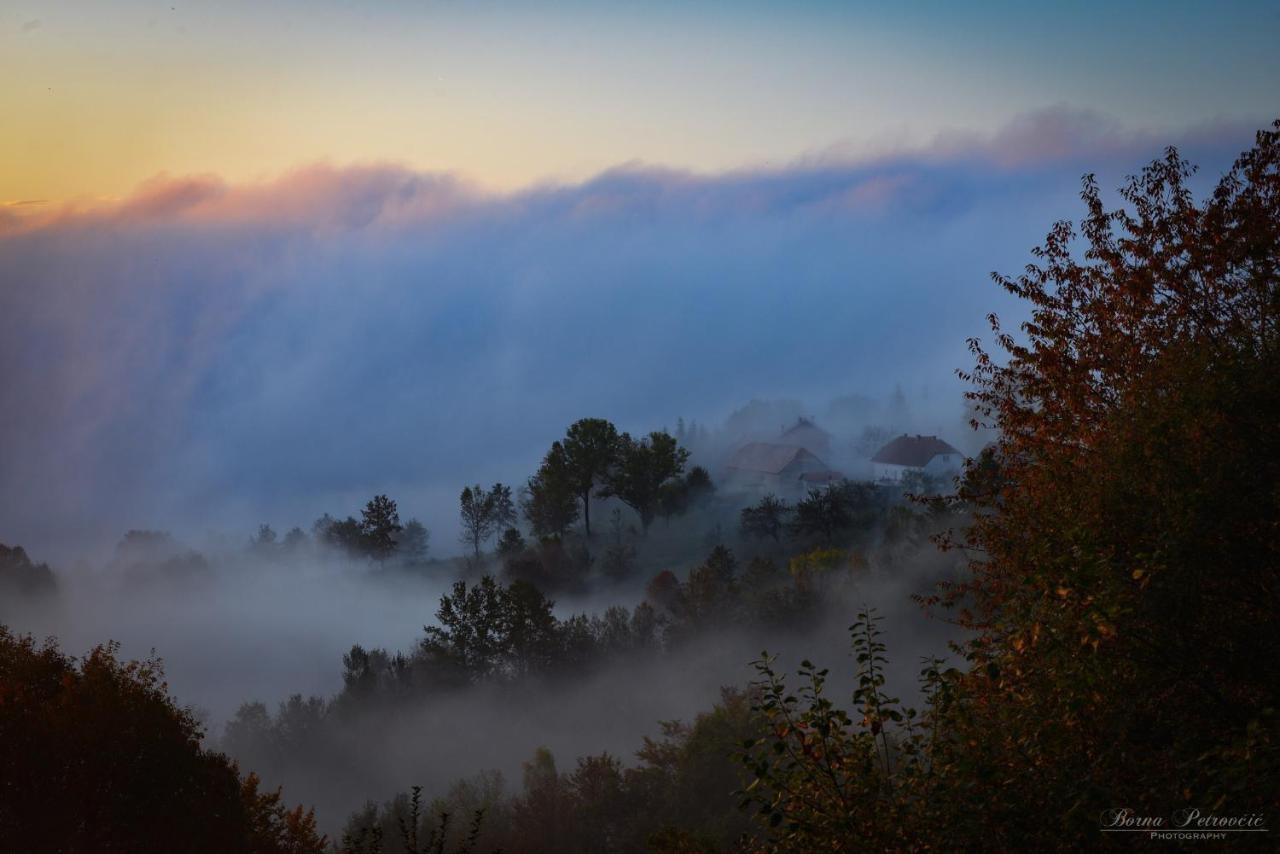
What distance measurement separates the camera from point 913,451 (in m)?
105

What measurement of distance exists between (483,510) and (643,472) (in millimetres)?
25286

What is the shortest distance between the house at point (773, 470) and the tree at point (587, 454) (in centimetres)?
2693

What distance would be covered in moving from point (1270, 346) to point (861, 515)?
64.7m

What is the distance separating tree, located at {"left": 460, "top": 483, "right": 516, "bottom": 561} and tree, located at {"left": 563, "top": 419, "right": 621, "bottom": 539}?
17.0 meters

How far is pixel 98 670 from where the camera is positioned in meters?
18.5

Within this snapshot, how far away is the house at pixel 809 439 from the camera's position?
136125mm

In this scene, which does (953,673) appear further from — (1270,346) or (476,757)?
(476,757)

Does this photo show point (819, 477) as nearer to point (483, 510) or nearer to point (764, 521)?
point (764, 521)

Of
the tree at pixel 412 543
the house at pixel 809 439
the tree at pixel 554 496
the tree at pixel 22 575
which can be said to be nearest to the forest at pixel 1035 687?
the tree at pixel 554 496

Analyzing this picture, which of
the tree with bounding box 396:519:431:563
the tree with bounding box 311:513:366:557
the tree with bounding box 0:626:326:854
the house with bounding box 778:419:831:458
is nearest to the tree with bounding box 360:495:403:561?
the tree with bounding box 311:513:366:557

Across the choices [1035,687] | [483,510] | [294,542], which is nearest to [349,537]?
[483,510]

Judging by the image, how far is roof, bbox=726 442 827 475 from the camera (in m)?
109

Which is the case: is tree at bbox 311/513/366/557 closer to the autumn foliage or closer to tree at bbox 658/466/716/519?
tree at bbox 658/466/716/519

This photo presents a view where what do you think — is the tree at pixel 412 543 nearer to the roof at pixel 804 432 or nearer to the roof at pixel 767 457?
the roof at pixel 767 457
